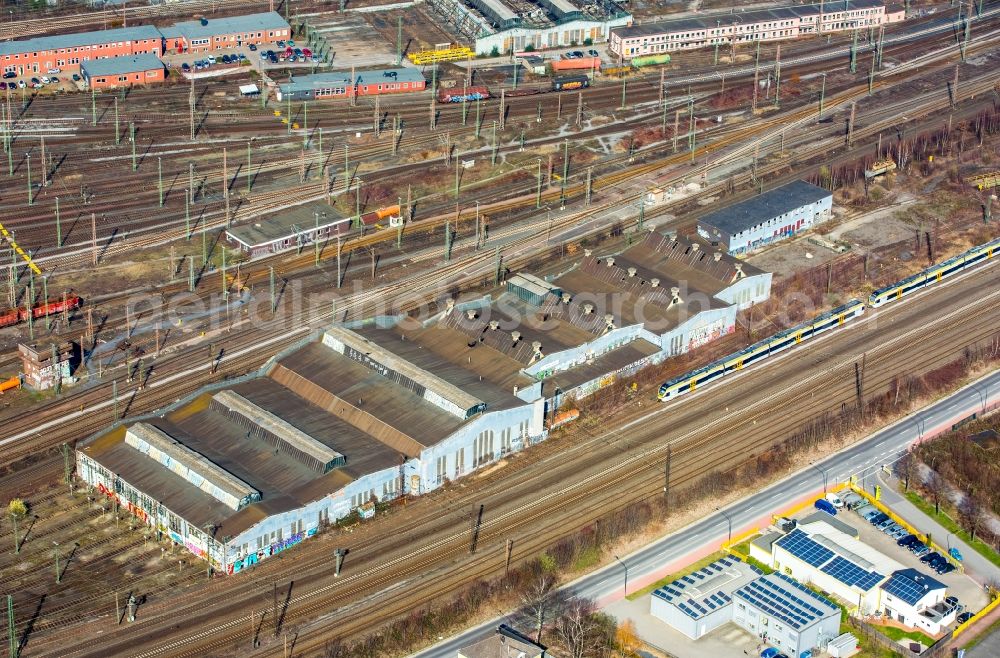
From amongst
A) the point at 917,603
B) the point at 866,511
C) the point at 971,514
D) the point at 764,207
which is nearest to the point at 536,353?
the point at 866,511

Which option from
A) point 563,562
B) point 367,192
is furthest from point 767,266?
point 563,562

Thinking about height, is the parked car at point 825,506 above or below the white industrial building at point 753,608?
above

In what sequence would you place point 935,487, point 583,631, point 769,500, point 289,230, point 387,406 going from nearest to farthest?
point 583,631, point 769,500, point 935,487, point 387,406, point 289,230

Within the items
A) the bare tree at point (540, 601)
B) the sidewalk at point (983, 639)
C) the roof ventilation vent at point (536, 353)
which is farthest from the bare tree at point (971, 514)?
the roof ventilation vent at point (536, 353)

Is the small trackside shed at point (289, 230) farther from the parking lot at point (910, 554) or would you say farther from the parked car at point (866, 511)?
the parked car at point (866, 511)

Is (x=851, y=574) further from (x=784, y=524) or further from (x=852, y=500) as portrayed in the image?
(x=852, y=500)

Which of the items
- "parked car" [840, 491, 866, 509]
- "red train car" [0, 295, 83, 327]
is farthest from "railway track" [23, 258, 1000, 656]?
"red train car" [0, 295, 83, 327]

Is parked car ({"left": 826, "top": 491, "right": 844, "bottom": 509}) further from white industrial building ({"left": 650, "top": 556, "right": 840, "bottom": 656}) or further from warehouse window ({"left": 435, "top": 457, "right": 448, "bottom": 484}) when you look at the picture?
warehouse window ({"left": 435, "top": 457, "right": 448, "bottom": 484})
